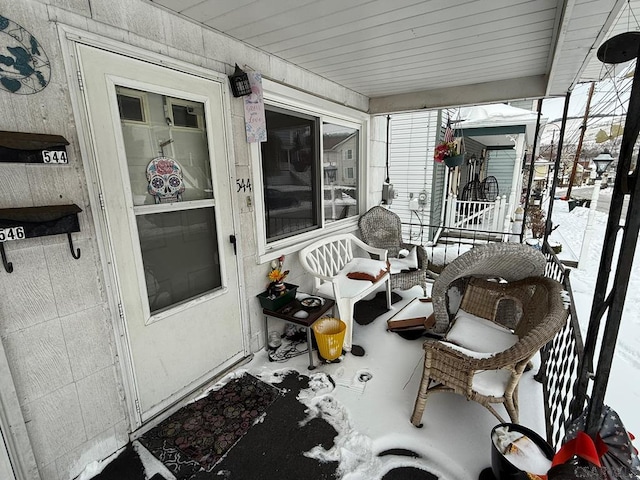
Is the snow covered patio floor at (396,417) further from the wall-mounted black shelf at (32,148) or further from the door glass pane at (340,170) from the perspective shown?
the wall-mounted black shelf at (32,148)

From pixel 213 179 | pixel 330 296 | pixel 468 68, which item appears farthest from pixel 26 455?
pixel 468 68

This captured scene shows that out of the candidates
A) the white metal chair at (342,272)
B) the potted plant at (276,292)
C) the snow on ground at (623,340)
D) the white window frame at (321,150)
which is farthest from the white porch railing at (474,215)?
the potted plant at (276,292)

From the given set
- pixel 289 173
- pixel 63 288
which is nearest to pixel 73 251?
pixel 63 288

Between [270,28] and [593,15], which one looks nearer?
[593,15]

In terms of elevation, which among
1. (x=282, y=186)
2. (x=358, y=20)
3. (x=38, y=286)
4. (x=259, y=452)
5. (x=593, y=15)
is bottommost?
(x=259, y=452)

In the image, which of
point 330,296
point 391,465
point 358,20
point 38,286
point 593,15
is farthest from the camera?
point 330,296

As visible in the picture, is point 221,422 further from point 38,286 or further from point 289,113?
point 289,113

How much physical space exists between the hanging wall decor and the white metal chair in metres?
2.13

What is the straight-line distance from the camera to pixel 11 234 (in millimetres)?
1318

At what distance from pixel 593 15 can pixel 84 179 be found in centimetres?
277

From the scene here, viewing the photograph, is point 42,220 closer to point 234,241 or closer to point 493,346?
point 234,241

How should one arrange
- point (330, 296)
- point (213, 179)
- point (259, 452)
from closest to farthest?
point (259, 452) < point (213, 179) < point (330, 296)

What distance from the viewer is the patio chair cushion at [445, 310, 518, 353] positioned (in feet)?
6.70

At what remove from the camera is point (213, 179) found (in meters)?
2.22
